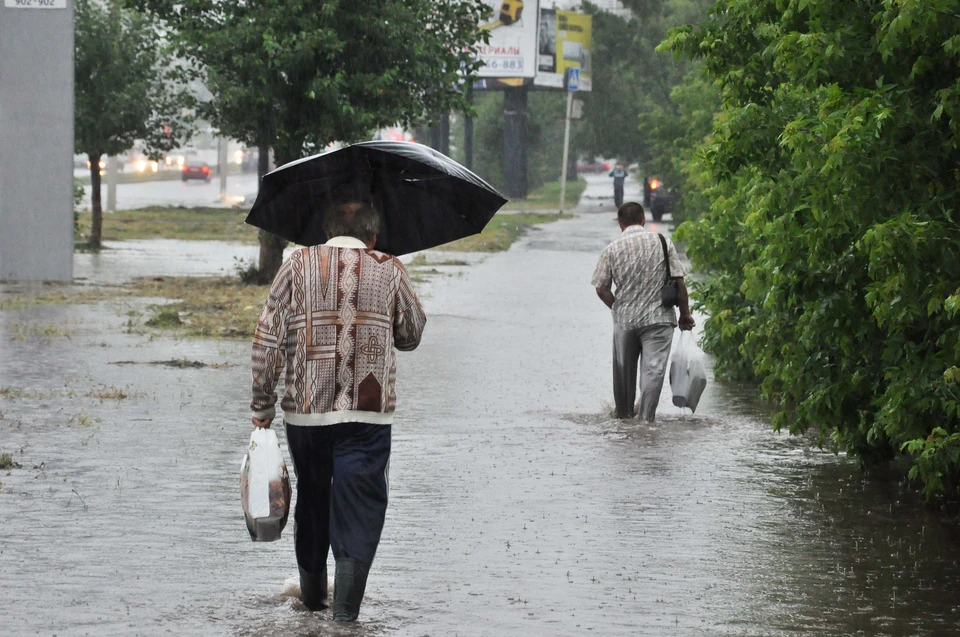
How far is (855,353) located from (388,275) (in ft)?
11.5

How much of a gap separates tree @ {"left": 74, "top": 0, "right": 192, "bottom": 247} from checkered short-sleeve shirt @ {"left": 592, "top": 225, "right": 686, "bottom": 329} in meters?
19.3

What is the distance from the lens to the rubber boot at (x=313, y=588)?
20.4 feet

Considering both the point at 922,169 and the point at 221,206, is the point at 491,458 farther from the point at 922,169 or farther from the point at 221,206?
the point at 221,206

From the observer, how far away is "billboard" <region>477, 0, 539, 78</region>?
66.1 m

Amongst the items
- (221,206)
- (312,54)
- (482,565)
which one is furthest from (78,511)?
(221,206)

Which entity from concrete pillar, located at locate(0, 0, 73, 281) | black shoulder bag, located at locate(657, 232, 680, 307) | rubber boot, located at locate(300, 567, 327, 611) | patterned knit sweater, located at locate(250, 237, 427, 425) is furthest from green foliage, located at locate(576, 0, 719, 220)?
patterned knit sweater, located at locate(250, 237, 427, 425)

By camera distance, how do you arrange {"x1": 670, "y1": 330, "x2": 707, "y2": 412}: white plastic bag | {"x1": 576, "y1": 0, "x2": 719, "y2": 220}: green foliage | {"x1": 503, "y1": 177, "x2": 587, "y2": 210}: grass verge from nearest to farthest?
{"x1": 670, "y1": 330, "x2": 707, "y2": 412}: white plastic bag → {"x1": 503, "y1": 177, "x2": 587, "y2": 210}: grass verge → {"x1": 576, "y1": 0, "x2": 719, "y2": 220}: green foliage

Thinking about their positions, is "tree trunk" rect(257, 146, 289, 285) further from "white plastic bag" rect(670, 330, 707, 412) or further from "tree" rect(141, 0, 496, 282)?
"white plastic bag" rect(670, 330, 707, 412)

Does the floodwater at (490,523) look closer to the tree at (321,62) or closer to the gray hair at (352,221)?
the gray hair at (352,221)

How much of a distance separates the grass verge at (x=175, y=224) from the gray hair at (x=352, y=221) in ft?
87.6

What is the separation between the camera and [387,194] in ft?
21.4

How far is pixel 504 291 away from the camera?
2461cm

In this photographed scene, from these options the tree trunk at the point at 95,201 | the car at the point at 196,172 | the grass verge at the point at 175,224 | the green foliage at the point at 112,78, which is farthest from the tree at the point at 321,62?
the car at the point at 196,172

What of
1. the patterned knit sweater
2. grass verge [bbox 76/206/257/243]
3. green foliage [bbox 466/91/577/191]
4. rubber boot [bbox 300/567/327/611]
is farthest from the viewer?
green foliage [bbox 466/91/577/191]
